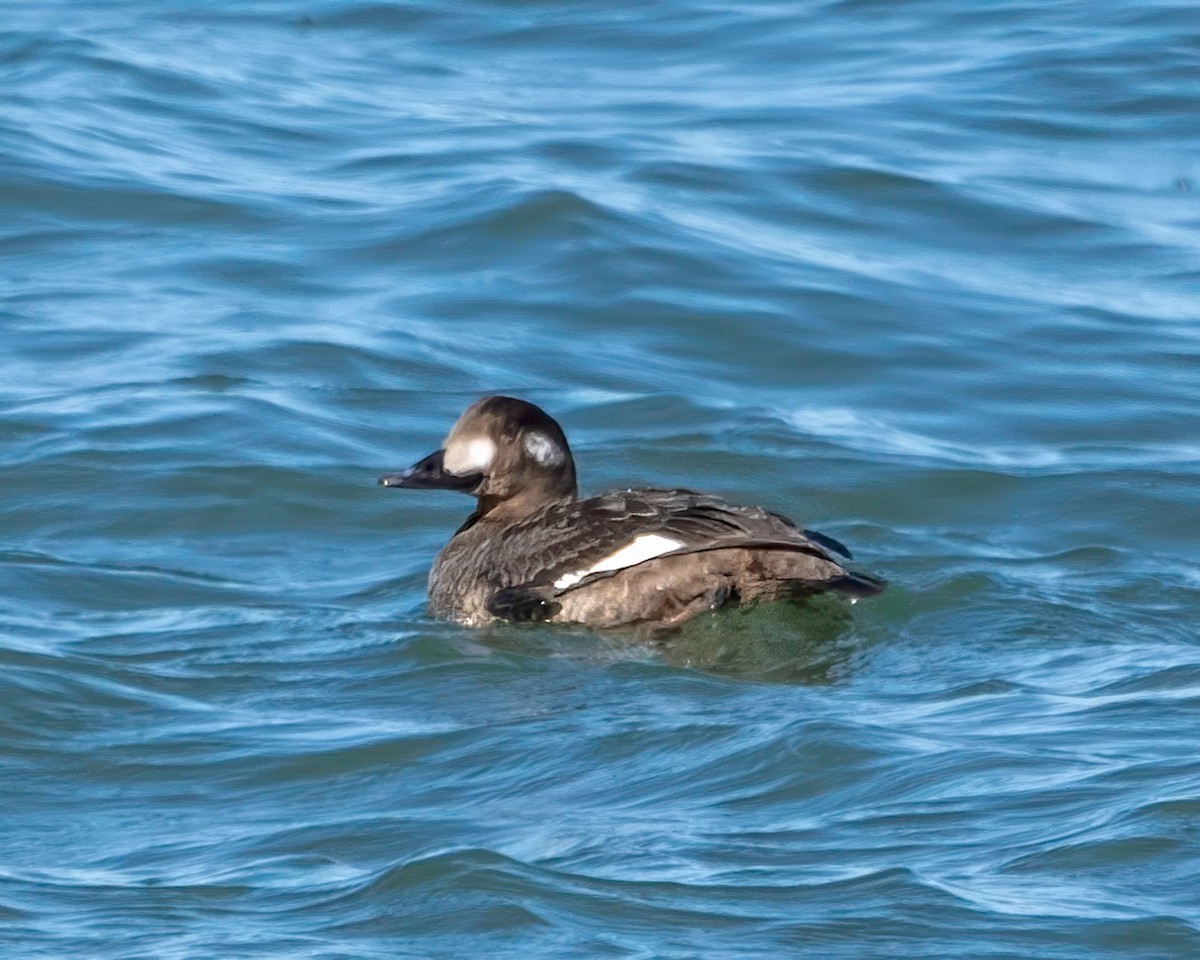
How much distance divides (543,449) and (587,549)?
704 mm

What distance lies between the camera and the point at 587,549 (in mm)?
7359

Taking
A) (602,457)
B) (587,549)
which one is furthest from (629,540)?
(602,457)

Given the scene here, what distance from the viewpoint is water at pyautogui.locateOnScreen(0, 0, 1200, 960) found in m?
5.11

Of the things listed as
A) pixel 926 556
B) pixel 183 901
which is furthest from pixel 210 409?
pixel 183 901

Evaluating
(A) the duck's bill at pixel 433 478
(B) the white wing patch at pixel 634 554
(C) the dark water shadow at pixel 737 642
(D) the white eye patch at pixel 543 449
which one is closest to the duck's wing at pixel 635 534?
(B) the white wing patch at pixel 634 554

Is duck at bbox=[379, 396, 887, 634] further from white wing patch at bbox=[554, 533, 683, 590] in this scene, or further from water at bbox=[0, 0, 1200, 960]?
water at bbox=[0, 0, 1200, 960]

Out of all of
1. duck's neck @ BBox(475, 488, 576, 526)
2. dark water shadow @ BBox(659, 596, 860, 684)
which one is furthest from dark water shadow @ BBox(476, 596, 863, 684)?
duck's neck @ BBox(475, 488, 576, 526)

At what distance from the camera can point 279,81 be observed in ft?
50.5


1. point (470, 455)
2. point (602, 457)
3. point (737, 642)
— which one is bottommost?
point (737, 642)

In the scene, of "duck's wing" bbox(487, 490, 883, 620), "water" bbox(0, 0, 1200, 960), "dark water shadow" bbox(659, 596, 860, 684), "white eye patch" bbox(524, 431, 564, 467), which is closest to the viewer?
"water" bbox(0, 0, 1200, 960)

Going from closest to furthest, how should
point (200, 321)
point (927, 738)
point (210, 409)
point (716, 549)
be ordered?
point (927, 738) → point (716, 549) → point (210, 409) → point (200, 321)

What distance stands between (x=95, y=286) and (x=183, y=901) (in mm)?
6854

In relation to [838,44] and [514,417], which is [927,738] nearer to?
[514,417]

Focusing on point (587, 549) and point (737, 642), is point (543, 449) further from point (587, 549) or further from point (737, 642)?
point (737, 642)
